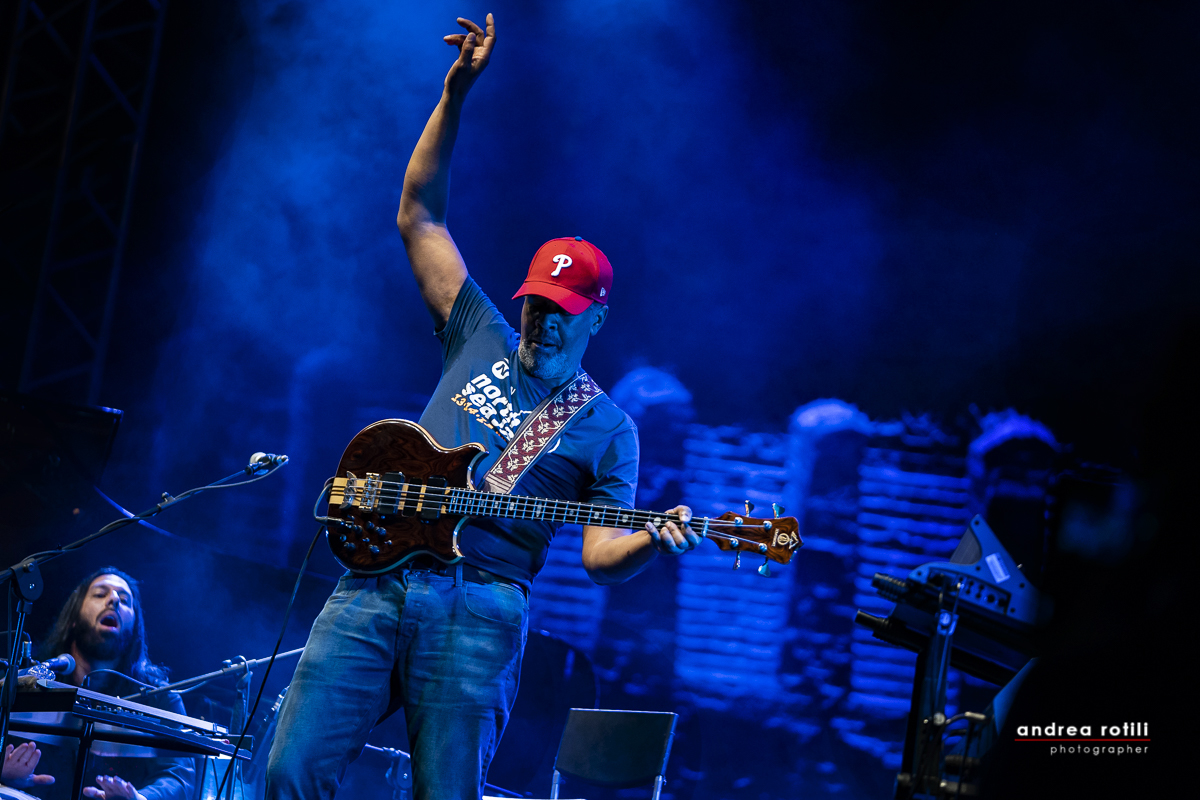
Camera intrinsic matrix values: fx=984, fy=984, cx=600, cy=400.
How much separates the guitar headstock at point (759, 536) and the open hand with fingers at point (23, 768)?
11.7 feet

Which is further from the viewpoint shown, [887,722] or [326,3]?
[326,3]

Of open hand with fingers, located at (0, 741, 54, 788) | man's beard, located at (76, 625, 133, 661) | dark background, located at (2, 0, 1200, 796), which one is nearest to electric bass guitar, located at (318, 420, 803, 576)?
open hand with fingers, located at (0, 741, 54, 788)

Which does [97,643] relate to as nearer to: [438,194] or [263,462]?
[263,462]

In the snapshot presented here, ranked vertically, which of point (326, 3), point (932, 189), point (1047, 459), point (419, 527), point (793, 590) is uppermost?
point (326, 3)

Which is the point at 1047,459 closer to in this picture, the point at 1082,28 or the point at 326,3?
the point at 1082,28

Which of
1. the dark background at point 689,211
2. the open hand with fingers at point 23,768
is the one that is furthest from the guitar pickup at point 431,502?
the dark background at point 689,211

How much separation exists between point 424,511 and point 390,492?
0.12m

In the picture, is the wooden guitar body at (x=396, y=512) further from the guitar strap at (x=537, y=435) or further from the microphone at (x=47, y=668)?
the microphone at (x=47, y=668)

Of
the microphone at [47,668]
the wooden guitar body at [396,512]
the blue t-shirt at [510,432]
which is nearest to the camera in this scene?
the wooden guitar body at [396,512]

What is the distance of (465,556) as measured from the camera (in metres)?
2.61

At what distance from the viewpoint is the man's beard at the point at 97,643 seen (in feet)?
16.3

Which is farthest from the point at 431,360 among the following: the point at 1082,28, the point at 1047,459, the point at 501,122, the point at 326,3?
the point at 1082,28

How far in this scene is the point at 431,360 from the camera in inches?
273

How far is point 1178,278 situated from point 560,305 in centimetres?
510
